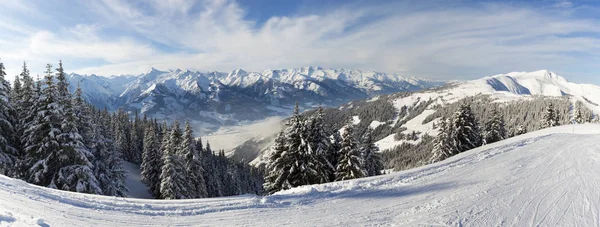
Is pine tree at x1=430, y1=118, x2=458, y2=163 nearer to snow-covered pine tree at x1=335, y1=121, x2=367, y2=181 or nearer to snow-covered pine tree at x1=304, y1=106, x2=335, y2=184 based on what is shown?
snow-covered pine tree at x1=335, y1=121, x2=367, y2=181

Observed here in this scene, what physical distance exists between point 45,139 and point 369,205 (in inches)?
866

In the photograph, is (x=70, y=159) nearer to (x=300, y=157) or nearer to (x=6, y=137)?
(x=6, y=137)

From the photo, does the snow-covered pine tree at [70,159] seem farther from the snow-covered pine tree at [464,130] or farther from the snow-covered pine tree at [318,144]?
the snow-covered pine tree at [464,130]

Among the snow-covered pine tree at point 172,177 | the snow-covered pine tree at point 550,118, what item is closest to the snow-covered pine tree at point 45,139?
the snow-covered pine tree at point 172,177

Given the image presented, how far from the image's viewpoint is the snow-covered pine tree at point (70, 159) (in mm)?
19609

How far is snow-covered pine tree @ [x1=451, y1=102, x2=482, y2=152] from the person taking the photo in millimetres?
33594

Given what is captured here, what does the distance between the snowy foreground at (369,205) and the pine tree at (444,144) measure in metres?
20.9

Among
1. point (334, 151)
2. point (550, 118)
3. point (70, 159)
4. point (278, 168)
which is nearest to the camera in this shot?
point (70, 159)

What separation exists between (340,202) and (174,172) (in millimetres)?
23603

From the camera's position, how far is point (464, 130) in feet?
111

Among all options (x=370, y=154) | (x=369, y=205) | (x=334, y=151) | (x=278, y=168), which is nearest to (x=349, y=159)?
(x=334, y=151)

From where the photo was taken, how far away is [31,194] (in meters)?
8.59

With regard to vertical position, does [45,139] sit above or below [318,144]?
above

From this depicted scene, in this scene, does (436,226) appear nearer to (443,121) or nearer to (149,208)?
(149,208)
